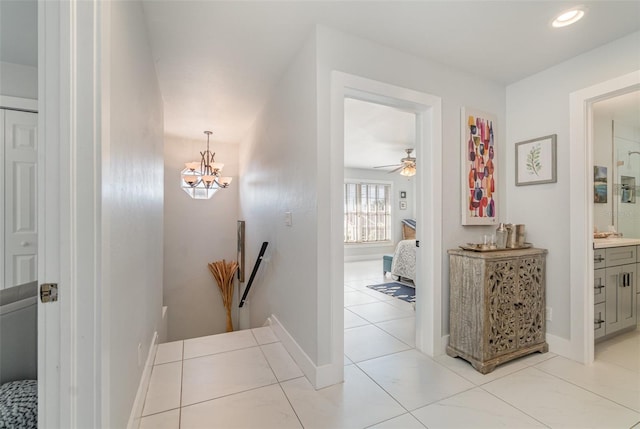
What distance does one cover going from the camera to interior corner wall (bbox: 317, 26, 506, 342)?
182cm

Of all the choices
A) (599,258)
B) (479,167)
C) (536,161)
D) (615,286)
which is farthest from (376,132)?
(615,286)

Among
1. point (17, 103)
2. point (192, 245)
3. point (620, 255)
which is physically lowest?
point (192, 245)

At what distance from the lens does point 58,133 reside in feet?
2.93

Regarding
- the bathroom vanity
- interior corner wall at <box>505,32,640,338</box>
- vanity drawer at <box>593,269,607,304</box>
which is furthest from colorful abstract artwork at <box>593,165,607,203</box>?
interior corner wall at <box>505,32,640,338</box>

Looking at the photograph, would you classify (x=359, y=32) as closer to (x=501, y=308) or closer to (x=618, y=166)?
(x=501, y=308)

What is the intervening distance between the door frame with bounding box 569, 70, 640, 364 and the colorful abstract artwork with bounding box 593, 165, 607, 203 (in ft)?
4.47

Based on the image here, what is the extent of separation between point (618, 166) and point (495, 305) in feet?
9.55

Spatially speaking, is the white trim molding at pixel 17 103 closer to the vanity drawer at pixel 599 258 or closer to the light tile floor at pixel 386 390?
the light tile floor at pixel 386 390

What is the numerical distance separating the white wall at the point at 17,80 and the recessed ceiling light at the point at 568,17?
12.6 feet

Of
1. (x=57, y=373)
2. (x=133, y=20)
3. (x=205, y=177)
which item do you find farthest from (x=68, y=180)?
(x=205, y=177)

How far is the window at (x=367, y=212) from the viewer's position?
7230 mm

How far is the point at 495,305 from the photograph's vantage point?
80.6 inches

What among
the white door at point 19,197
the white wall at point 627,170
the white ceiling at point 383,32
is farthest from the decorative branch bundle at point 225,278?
the white wall at point 627,170

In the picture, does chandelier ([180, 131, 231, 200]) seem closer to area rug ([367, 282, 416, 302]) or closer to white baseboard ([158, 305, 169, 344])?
white baseboard ([158, 305, 169, 344])
